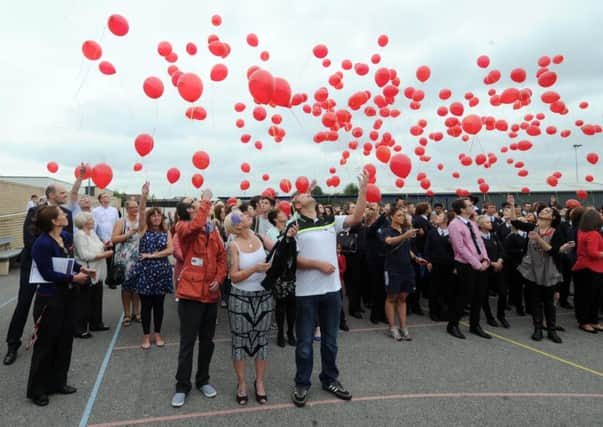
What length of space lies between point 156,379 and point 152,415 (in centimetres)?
71

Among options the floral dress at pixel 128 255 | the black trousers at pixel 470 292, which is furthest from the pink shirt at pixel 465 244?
the floral dress at pixel 128 255

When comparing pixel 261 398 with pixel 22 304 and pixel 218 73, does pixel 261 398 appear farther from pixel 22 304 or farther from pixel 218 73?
pixel 218 73

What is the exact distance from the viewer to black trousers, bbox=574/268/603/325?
211 inches

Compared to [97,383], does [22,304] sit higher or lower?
higher

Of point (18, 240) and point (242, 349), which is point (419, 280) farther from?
point (18, 240)

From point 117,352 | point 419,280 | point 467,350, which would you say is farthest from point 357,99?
point 117,352

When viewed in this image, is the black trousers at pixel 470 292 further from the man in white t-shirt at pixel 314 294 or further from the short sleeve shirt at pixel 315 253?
the short sleeve shirt at pixel 315 253

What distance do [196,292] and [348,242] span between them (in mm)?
3561

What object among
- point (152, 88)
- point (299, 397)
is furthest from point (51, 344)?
point (152, 88)

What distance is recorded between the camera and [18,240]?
A: 42.4ft

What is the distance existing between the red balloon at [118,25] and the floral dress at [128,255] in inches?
126

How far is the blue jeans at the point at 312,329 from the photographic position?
3.19 metres

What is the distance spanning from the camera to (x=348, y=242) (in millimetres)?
6312

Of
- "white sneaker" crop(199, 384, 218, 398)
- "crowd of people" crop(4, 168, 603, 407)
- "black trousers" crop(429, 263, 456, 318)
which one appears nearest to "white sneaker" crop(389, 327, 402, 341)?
"crowd of people" crop(4, 168, 603, 407)
